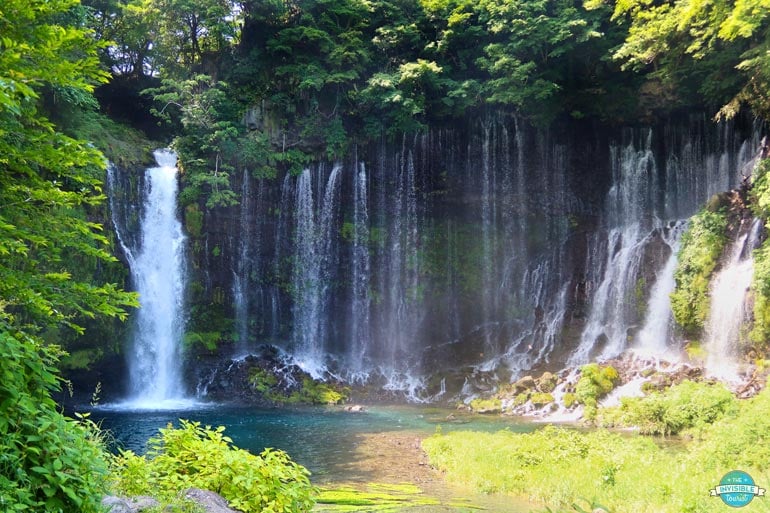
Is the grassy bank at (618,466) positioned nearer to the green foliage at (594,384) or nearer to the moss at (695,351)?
the green foliage at (594,384)

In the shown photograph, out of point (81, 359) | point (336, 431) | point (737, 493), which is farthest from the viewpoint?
point (81, 359)

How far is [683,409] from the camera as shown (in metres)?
14.1

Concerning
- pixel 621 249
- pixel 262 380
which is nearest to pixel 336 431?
pixel 262 380

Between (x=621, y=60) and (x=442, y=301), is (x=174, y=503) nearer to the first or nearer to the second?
(x=442, y=301)

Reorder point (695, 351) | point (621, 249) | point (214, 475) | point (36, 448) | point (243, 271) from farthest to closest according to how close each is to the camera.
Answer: point (243, 271) < point (621, 249) < point (695, 351) < point (214, 475) < point (36, 448)

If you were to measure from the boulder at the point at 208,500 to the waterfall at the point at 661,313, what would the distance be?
779 inches

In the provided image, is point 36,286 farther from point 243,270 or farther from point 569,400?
point 243,270

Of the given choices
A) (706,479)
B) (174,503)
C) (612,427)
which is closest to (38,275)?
(174,503)

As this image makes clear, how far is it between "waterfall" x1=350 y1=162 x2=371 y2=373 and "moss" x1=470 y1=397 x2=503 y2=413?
7.60 metres

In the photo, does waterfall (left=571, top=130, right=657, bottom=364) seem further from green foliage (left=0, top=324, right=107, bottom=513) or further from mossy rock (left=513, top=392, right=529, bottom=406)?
green foliage (left=0, top=324, right=107, bottom=513)

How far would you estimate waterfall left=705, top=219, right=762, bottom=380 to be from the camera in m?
19.1

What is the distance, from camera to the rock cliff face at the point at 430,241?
26.7 meters

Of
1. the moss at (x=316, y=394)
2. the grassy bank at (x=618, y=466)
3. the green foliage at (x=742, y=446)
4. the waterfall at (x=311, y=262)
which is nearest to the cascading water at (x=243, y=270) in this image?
the waterfall at (x=311, y=262)

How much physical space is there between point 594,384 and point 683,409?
5300 millimetres
